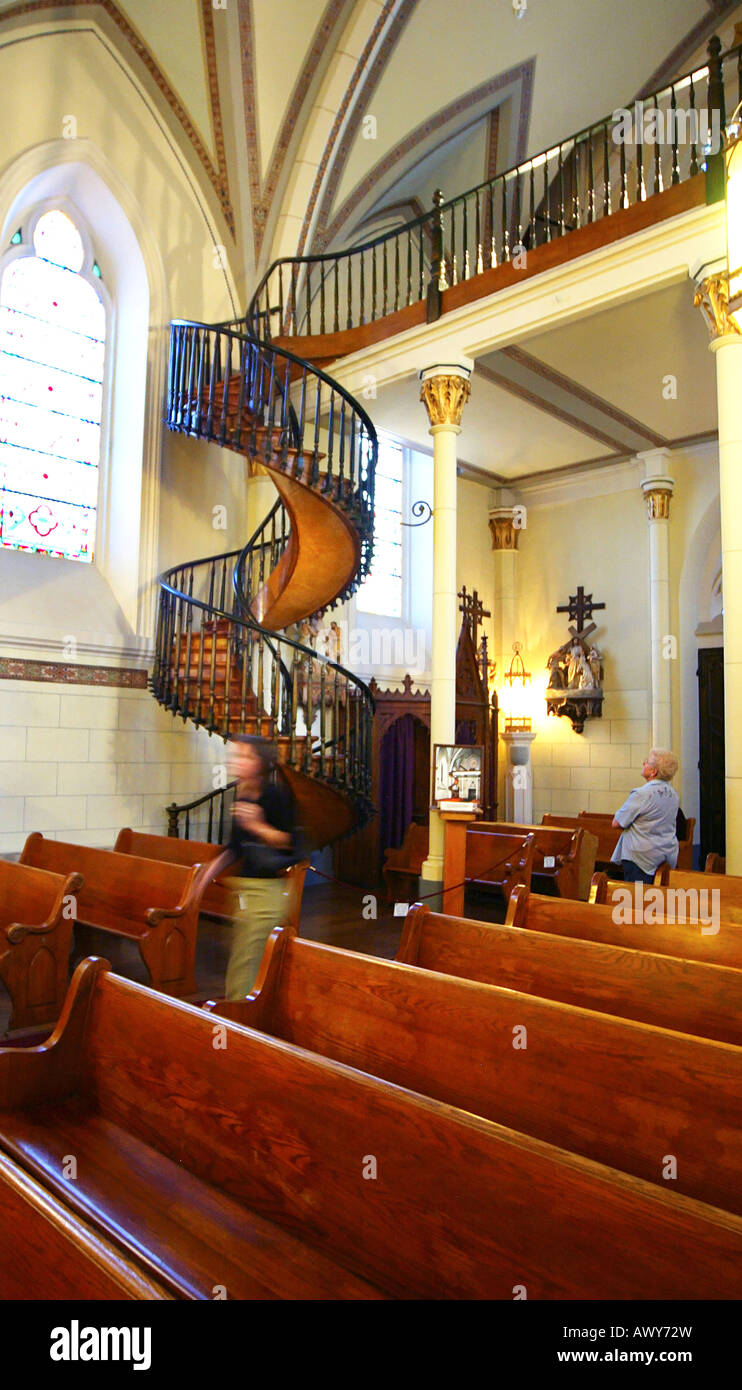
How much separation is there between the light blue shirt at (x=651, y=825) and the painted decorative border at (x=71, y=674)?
4.55 m

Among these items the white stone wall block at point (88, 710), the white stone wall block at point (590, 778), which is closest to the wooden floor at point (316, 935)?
the white stone wall block at point (88, 710)

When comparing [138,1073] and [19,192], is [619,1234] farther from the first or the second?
[19,192]

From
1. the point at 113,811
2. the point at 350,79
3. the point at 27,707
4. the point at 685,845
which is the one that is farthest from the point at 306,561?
the point at 350,79

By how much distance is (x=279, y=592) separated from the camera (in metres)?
7.26

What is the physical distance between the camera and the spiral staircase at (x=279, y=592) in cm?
643

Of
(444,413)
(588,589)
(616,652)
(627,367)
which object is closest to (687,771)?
(616,652)

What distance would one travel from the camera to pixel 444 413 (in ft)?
23.2

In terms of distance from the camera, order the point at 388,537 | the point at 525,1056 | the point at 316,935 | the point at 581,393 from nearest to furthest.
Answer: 1. the point at 525,1056
2. the point at 316,935
3. the point at 581,393
4. the point at 388,537

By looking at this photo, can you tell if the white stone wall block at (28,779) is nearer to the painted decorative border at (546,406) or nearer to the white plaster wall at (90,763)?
the white plaster wall at (90,763)

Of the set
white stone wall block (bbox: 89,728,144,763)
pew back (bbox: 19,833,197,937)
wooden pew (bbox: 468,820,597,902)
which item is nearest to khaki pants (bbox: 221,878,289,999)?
pew back (bbox: 19,833,197,937)

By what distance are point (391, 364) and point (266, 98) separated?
3185 millimetres

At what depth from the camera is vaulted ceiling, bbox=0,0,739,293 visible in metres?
7.79

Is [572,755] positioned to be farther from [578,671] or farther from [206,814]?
[206,814]

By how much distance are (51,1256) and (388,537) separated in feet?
33.7
